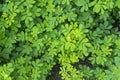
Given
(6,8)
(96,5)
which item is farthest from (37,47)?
(96,5)

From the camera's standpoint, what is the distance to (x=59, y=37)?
3.72m

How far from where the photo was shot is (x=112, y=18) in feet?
13.0

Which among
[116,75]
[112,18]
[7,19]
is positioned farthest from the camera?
[112,18]

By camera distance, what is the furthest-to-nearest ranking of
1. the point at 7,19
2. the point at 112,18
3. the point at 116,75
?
1. the point at 112,18
2. the point at 7,19
3. the point at 116,75

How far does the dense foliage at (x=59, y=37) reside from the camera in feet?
11.8

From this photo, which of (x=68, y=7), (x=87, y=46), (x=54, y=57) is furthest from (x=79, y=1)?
(x=54, y=57)

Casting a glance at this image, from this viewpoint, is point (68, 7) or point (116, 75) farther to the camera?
point (68, 7)

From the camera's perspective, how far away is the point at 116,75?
3.39 m

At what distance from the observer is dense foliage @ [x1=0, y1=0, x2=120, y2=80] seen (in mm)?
3600

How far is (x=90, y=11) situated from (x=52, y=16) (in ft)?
1.58

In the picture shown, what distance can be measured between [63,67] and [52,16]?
65cm

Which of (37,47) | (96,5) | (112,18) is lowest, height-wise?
(37,47)

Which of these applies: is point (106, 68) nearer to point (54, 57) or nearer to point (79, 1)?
point (54, 57)

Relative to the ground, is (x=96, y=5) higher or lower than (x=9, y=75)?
higher
